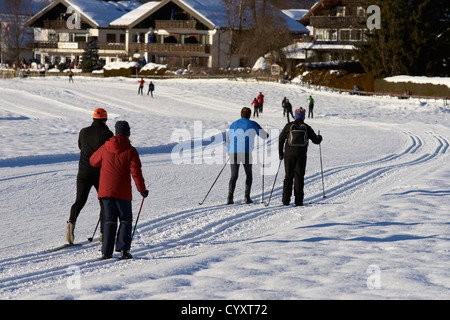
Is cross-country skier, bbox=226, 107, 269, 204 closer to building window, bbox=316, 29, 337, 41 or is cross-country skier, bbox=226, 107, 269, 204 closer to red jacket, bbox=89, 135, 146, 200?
red jacket, bbox=89, 135, 146, 200

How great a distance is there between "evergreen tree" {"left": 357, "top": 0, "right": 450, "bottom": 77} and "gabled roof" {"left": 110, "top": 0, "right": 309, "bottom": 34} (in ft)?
65.0

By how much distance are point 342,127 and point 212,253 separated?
21115mm

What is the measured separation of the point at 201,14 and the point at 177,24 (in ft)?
10.7

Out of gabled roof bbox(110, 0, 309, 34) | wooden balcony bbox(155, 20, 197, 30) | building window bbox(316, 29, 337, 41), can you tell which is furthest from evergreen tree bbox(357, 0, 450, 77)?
wooden balcony bbox(155, 20, 197, 30)

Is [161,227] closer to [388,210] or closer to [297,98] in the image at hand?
[388,210]

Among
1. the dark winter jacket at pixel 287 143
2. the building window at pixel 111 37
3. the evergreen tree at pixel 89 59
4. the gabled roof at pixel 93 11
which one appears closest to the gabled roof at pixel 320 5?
the building window at pixel 111 37

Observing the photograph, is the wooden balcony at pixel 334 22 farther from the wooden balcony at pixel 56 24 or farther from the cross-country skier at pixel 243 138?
the cross-country skier at pixel 243 138

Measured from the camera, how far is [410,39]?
45.8m

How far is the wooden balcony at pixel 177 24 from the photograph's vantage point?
67.9 meters

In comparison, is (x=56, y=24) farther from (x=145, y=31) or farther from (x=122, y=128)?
(x=122, y=128)

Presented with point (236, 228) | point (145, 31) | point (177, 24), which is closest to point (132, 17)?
point (145, 31)

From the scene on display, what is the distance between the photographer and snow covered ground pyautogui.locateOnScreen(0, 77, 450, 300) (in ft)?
20.0
